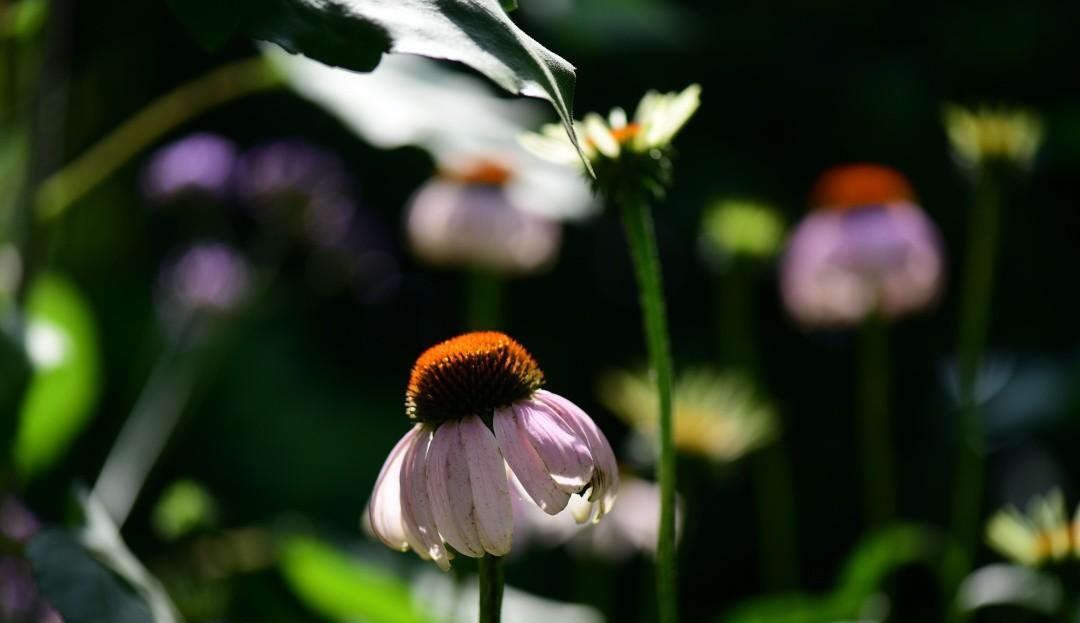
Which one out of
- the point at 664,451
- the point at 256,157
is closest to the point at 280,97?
the point at 256,157

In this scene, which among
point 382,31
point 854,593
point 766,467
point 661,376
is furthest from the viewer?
point 766,467

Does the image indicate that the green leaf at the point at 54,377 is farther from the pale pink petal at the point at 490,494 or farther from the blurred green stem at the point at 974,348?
the blurred green stem at the point at 974,348

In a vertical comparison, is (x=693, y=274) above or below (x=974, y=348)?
below

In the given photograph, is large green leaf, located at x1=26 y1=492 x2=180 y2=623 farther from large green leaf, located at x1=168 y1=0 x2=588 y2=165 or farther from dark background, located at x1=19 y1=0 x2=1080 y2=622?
dark background, located at x1=19 y1=0 x2=1080 y2=622

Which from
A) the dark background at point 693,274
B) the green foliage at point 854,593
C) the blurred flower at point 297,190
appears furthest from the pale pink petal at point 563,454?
the dark background at point 693,274

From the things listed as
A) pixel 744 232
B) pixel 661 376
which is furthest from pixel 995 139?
pixel 661 376

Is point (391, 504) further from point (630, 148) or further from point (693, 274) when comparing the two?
point (693, 274)
